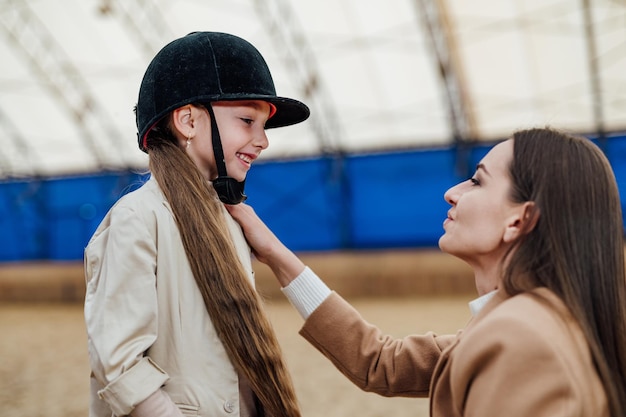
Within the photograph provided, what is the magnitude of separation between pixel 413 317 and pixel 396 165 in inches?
114

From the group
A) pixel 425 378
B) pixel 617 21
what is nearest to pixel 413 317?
pixel 617 21

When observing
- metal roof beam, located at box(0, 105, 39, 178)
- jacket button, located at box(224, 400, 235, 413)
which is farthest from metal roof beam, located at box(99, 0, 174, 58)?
jacket button, located at box(224, 400, 235, 413)

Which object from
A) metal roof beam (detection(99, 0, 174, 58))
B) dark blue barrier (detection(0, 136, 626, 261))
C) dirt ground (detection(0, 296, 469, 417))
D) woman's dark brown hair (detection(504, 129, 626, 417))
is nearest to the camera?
woman's dark brown hair (detection(504, 129, 626, 417))

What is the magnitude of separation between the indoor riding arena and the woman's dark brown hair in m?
5.05

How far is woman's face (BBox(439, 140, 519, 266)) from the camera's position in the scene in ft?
3.71

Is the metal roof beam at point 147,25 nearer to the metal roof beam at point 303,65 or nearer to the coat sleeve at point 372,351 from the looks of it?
the metal roof beam at point 303,65

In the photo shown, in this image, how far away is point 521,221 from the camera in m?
1.09

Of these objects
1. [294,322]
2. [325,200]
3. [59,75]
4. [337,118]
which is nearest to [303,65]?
[337,118]

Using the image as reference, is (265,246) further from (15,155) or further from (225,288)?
(15,155)

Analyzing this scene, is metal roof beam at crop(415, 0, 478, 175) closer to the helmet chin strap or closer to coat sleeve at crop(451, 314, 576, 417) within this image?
the helmet chin strap

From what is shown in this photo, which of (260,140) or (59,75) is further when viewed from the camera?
(59,75)

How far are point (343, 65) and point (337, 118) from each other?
862mm

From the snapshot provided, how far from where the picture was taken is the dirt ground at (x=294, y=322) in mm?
3645

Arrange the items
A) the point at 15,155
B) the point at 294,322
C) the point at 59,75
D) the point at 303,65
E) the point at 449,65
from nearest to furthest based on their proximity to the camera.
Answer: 1. the point at 294,322
2. the point at 449,65
3. the point at 303,65
4. the point at 59,75
5. the point at 15,155
